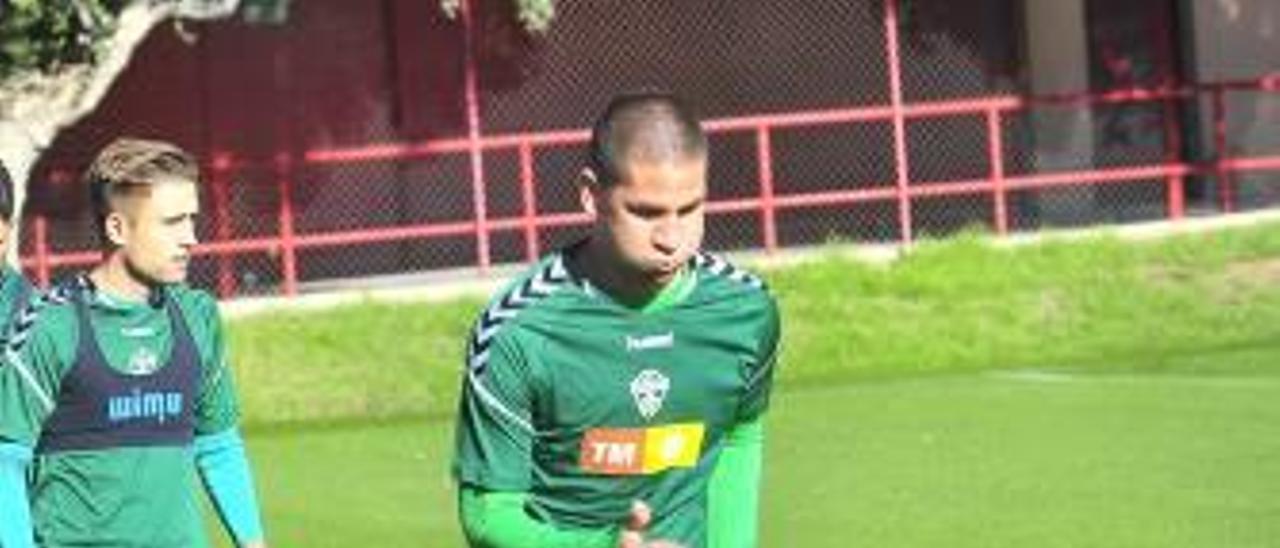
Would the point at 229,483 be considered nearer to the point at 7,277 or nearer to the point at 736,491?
the point at 7,277

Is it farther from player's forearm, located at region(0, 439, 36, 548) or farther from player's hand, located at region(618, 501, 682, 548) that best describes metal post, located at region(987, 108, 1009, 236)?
player's hand, located at region(618, 501, 682, 548)

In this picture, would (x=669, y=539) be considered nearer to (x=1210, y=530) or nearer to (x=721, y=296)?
(x=721, y=296)

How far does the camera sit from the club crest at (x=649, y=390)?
5.18 metres

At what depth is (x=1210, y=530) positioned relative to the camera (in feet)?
40.6

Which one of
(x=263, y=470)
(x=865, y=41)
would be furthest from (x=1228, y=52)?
(x=263, y=470)

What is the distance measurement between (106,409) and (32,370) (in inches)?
8.2

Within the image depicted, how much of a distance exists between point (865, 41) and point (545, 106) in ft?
9.77

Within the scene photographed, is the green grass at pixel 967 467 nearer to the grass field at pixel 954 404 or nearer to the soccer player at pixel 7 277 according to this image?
the grass field at pixel 954 404

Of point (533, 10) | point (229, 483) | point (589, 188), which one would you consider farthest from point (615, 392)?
point (533, 10)

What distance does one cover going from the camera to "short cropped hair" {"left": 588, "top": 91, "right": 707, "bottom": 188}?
4.79 m

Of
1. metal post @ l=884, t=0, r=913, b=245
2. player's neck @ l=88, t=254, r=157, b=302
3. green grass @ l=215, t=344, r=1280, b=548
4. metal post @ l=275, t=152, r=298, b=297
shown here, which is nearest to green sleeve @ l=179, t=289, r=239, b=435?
player's neck @ l=88, t=254, r=157, b=302

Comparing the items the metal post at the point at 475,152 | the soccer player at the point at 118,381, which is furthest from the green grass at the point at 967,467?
the soccer player at the point at 118,381

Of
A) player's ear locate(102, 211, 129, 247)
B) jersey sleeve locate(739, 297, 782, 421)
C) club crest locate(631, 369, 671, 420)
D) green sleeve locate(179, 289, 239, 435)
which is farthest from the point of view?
green sleeve locate(179, 289, 239, 435)

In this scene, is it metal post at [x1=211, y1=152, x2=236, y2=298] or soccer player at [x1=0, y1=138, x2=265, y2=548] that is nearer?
soccer player at [x1=0, y1=138, x2=265, y2=548]
